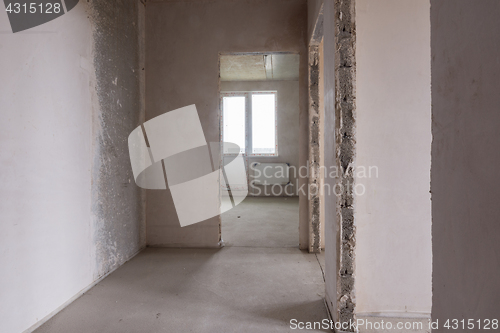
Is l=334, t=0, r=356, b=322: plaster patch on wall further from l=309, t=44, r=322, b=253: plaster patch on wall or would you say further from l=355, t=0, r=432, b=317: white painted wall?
l=309, t=44, r=322, b=253: plaster patch on wall

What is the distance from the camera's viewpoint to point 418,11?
1.72 metres

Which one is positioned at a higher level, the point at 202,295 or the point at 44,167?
the point at 44,167

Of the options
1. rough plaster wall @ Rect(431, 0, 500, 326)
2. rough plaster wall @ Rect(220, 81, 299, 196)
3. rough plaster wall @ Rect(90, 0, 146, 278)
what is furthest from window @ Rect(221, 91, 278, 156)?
rough plaster wall @ Rect(431, 0, 500, 326)

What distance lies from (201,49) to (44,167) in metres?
2.26

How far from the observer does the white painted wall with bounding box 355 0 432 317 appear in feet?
5.69

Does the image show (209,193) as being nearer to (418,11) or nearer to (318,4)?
(318,4)

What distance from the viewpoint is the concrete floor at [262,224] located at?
11.8 feet

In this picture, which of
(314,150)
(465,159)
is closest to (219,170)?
(314,150)

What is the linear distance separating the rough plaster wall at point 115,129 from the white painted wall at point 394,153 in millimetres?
2227

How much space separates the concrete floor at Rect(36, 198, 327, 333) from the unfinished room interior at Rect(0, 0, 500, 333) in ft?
0.06

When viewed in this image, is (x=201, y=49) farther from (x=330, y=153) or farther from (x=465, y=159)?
(x=465, y=159)

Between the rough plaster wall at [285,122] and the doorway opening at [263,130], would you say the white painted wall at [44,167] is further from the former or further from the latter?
the rough plaster wall at [285,122]

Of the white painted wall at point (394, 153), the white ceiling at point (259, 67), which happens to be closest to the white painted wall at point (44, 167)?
the white painted wall at point (394, 153)

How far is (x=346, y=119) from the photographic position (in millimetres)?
1637
